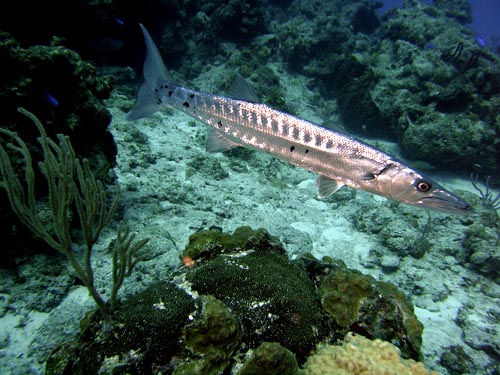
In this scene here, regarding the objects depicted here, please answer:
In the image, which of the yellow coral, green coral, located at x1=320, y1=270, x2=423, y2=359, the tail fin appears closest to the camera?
the yellow coral

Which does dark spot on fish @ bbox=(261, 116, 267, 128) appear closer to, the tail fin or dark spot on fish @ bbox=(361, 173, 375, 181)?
dark spot on fish @ bbox=(361, 173, 375, 181)

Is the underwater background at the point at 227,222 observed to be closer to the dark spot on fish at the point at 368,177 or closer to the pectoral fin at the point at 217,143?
the dark spot on fish at the point at 368,177

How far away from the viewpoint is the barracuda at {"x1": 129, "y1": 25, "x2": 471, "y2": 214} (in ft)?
10.6

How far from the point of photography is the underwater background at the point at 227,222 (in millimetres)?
2566

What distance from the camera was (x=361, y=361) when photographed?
2535mm

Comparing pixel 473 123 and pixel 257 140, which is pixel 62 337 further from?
pixel 473 123

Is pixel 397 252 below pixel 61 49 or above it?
below

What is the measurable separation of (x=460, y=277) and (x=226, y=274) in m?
6.03

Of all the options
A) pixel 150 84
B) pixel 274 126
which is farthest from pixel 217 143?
pixel 150 84

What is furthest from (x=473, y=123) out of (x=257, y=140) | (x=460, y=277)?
(x=257, y=140)

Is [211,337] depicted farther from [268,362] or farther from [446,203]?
[446,203]

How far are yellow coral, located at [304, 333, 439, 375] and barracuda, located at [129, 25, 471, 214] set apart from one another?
1.63m

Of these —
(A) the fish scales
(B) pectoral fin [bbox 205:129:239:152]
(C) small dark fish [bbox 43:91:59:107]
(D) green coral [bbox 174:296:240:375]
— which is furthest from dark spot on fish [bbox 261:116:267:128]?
(C) small dark fish [bbox 43:91:59:107]

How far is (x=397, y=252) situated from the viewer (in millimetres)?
6355
